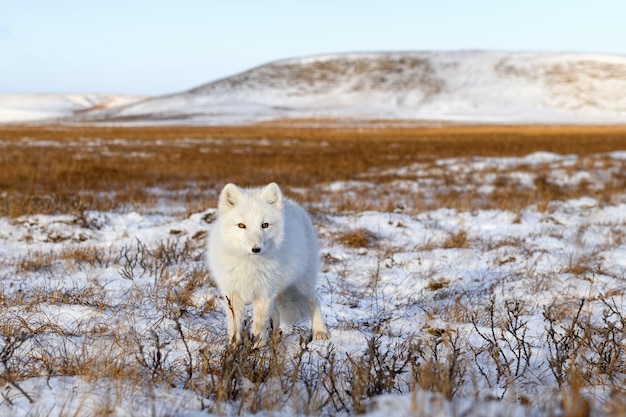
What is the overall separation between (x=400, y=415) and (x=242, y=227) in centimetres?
219

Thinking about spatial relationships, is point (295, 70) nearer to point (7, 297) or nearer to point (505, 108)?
point (505, 108)

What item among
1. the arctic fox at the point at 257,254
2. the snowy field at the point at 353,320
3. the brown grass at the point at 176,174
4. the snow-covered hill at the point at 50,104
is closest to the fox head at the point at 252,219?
the arctic fox at the point at 257,254

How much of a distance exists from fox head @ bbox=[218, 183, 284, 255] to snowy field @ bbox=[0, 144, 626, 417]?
31.0 inches

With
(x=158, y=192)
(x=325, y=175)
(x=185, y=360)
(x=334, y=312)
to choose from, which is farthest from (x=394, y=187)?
(x=185, y=360)

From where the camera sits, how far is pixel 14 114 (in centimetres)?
13638

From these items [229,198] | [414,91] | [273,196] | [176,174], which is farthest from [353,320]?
[414,91]

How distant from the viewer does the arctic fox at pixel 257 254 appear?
4.07 metres

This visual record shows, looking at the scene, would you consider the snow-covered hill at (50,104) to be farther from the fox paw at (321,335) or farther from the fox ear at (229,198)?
the fox paw at (321,335)

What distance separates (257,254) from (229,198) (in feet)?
2.20

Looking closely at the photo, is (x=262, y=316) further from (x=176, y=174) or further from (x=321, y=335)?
(x=176, y=174)

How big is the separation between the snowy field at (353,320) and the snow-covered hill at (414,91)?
290ft

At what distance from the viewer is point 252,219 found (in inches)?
162

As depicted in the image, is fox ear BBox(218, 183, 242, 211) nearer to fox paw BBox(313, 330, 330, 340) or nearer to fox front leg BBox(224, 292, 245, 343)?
fox front leg BBox(224, 292, 245, 343)

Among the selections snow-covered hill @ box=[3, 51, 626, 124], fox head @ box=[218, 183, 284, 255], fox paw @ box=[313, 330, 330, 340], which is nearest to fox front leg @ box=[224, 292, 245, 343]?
fox head @ box=[218, 183, 284, 255]
